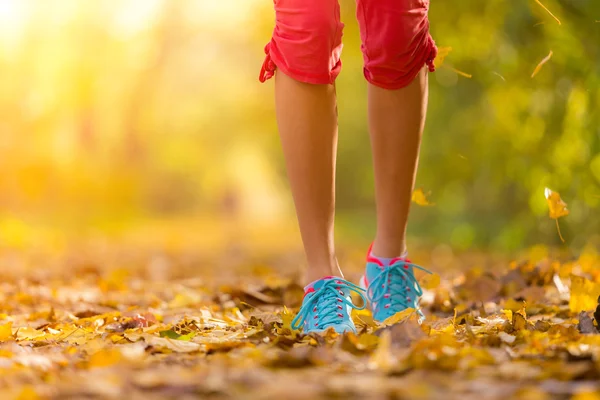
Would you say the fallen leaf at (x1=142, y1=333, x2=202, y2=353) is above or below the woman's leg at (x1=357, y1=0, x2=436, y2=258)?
below

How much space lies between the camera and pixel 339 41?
1.70m

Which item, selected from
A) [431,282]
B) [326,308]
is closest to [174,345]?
[326,308]

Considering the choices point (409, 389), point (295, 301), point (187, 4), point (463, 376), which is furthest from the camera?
point (187, 4)

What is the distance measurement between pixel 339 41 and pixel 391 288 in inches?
24.3

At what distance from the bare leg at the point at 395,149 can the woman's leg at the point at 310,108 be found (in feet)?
0.48

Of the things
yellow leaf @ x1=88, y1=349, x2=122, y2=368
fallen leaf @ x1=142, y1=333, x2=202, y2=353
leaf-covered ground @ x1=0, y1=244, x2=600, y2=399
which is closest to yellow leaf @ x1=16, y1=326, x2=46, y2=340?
leaf-covered ground @ x1=0, y1=244, x2=600, y2=399

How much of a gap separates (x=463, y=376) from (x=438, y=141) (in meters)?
6.10

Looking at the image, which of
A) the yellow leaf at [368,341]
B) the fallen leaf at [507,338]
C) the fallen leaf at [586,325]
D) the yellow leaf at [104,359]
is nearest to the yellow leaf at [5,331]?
the yellow leaf at [104,359]

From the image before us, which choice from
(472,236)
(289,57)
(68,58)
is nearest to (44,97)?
(68,58)

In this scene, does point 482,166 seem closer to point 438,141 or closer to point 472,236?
point 472,236

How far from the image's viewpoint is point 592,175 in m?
3.52

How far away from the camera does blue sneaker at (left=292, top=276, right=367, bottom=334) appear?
1.60 meters

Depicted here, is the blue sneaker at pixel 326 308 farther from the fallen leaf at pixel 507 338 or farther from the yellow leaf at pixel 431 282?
the yellow leaf at pixel 431 282

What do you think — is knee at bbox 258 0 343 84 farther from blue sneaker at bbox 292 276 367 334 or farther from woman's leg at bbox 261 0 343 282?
blue sneaker at bbox 292 276 367 334
